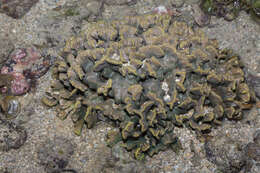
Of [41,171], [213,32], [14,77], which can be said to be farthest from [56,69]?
[213,32]

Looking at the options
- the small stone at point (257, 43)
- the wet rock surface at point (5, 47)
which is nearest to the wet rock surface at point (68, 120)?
the small stone at point (257, 43)

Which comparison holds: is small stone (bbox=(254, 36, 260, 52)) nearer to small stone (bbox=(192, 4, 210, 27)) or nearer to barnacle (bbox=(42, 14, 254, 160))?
barnacle (bbox=(42, 14, 254, 160))

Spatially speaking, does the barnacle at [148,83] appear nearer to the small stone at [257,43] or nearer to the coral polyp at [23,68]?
the coral polyp at [23,68]

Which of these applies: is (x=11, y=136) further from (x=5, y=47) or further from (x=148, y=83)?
(x=148, y=83)

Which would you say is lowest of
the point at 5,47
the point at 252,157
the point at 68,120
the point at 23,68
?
the point at 252,157

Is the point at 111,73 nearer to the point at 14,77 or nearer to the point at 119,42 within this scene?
the point at 119,42

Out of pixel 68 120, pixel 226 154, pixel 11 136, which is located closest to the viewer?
pixel 226 154

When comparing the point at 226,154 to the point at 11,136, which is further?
the point at 11,136

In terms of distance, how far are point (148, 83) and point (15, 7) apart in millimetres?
3806

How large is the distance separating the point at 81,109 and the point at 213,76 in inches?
91.5

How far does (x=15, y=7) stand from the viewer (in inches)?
238

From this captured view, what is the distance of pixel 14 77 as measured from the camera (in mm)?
5113

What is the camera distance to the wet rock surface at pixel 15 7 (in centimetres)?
604

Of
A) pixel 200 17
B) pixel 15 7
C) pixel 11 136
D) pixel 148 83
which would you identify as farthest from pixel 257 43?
pixel 15 7
